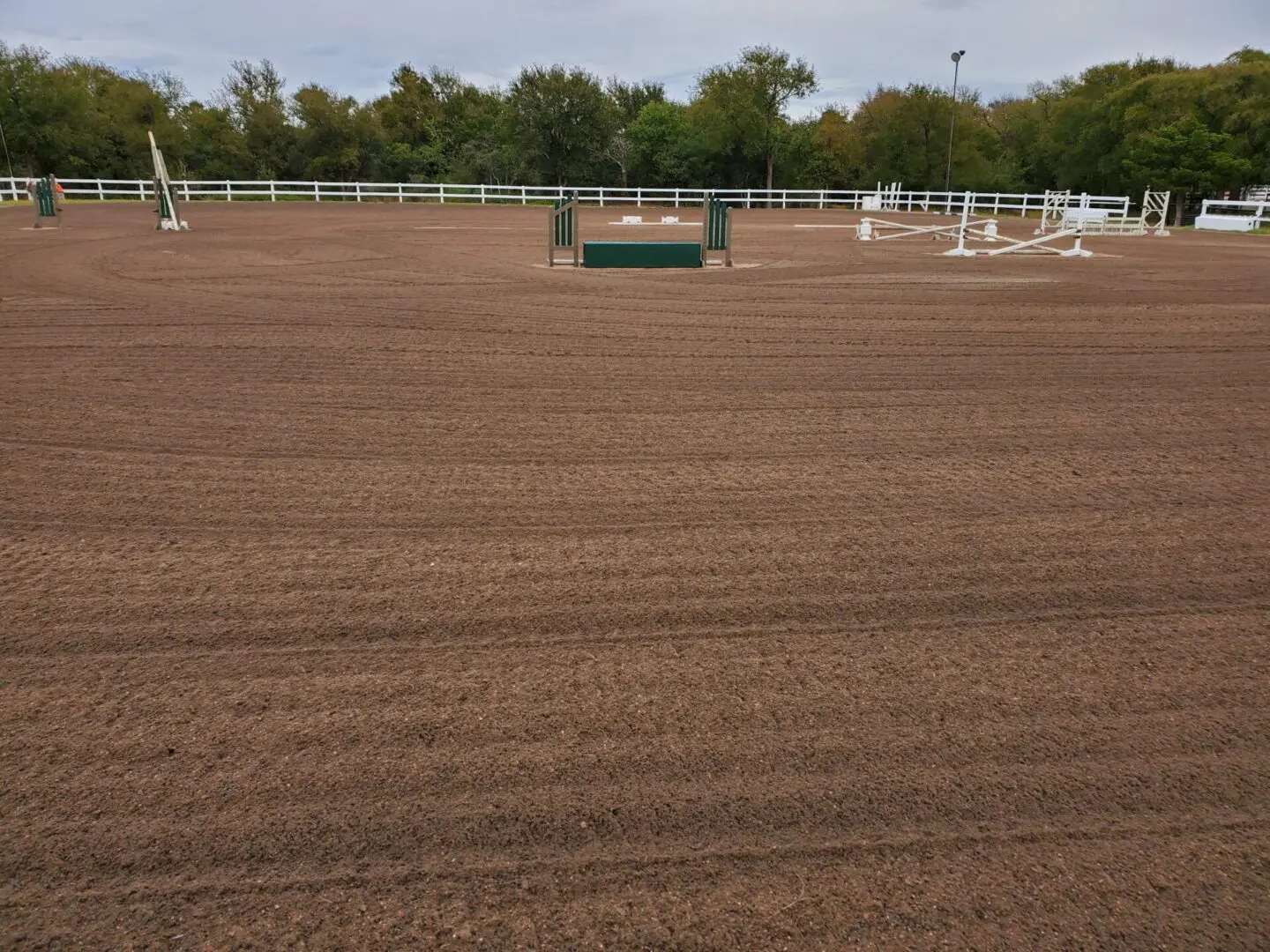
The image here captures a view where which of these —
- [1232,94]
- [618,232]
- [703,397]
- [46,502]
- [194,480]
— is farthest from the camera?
[1232,94]

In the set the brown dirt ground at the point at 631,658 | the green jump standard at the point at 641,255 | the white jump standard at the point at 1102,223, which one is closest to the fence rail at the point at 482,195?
the white jump standard at the point at 1102,223

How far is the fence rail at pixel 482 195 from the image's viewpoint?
51.8 m

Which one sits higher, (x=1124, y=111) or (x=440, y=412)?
(x=1124, y=111)

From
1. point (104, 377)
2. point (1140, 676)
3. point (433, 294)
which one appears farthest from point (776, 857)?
point (433, 294)

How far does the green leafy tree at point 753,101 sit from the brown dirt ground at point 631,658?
225 ft

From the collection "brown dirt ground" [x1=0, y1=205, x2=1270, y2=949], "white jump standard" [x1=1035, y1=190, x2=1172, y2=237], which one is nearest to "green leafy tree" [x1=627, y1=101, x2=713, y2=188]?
"white jump standard" [x1=1035, y1=190, x2=1172, y2=237]

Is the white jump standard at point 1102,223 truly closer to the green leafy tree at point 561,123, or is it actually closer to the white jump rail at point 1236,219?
the white jump rail at point 1236,219

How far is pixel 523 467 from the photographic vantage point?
6727 mm

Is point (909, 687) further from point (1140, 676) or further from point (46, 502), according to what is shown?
point (46, 502)

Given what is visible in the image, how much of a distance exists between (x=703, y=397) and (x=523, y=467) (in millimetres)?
2686

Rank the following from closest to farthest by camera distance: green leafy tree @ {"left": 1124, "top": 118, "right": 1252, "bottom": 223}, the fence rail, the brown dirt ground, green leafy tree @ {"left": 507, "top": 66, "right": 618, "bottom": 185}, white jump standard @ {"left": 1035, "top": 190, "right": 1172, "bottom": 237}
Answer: the brown dirt ground
white jump standard @ {"left": 1035, "top": 190, "right": 1172, "bottom": 237}
the fence rail
green leafy tree @ {"left": 1124, "top": 118, "right": 1252, "bottom": 223}
green leafy tree @ {"left": 507, "top": 66, "right": 618, "bottom": 185}

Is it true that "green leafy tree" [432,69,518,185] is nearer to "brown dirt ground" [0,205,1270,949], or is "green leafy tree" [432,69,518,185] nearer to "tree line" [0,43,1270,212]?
"tree line" [0,43,1270,212]

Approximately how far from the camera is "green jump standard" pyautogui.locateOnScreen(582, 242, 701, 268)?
20094 millimetres

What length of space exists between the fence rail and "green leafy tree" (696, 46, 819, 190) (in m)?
14.1
